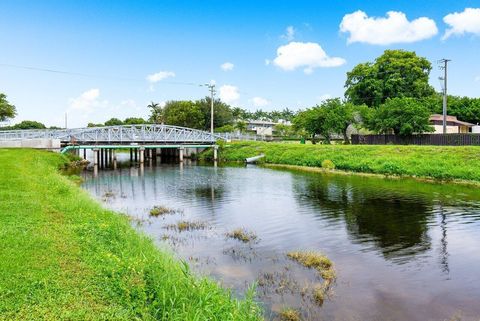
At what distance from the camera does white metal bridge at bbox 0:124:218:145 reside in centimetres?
5200

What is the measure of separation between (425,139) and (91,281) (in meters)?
50.2

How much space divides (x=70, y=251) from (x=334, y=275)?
290 inches

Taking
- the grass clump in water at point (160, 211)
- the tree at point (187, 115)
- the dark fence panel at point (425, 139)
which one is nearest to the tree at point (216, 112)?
the tree at point (187, 115)

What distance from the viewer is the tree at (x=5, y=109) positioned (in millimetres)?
76500

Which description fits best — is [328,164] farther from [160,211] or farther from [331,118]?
[160,211]

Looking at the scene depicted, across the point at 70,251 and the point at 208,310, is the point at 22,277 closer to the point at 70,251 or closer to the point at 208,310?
the point at 70,251

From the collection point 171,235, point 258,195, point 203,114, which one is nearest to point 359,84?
point 203,114

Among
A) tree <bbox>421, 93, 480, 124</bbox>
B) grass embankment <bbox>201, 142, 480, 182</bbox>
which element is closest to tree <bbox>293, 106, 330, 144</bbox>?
grass embankment <bbox>201, 142, 480, 182</bbox>

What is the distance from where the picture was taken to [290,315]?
9328mm

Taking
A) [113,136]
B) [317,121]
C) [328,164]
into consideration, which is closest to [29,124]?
[113,136]

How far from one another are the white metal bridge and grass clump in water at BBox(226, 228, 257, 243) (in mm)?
40638

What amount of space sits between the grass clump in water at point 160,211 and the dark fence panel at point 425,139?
38174 mm

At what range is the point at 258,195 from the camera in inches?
1105

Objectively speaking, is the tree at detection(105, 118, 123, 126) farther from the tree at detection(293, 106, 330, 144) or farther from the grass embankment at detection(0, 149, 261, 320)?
the grass embankment at detection(0, 149, 261, 320)
